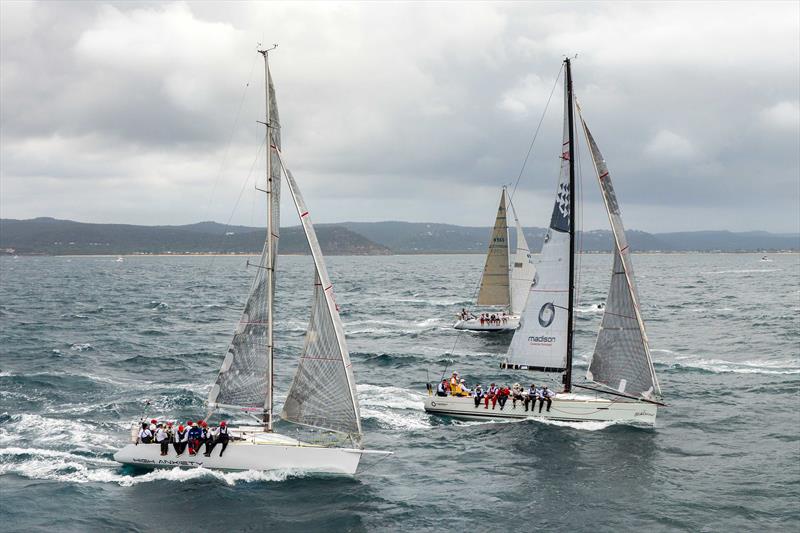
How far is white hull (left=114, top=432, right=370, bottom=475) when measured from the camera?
28891mm

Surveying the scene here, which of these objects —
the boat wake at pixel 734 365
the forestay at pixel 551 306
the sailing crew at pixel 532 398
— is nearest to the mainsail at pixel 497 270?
the boat wake at pixel 734 365

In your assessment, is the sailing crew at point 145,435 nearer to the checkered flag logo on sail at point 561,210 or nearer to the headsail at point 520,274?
the checkered flag logo on sail at point 561,210

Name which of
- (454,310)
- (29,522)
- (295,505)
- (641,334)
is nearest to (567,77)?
(641,334)

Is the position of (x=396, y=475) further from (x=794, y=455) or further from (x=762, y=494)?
(x=794, y=455)

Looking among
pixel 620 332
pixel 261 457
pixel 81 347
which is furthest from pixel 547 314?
pixel 81 347

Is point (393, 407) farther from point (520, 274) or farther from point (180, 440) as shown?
point (520, 274)

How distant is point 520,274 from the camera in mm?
71875

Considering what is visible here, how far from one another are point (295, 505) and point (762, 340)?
5521cm

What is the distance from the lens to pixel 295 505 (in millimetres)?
27078

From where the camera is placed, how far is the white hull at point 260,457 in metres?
28.9

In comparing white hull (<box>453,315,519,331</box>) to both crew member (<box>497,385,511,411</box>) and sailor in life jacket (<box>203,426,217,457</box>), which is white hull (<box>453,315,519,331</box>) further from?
sailor in life jacket (<box>203,426,217,457</box>)

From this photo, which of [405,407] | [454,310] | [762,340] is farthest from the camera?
[454,310]

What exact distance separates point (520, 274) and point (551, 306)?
33247 mm

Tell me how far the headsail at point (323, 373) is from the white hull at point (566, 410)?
11661 mm
